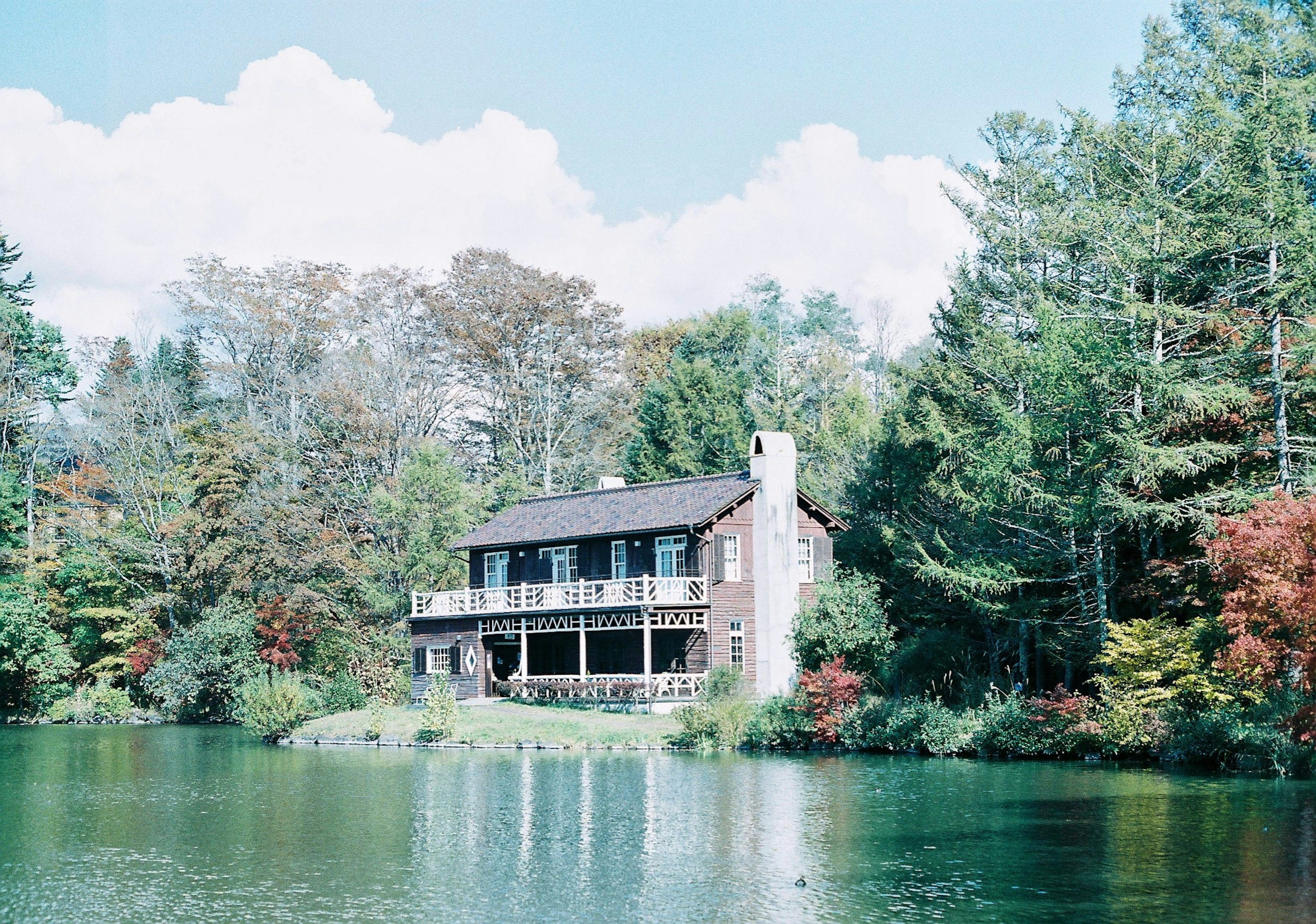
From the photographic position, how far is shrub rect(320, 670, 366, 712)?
46.3 m

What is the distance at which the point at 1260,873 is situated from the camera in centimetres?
1734

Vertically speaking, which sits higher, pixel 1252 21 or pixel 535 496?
pixel 1252 21

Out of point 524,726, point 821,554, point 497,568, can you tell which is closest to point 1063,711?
point 821,554

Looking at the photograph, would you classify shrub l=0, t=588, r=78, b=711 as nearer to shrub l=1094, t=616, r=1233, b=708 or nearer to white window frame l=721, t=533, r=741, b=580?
white window frame l=721, t=533, r=741, b=580

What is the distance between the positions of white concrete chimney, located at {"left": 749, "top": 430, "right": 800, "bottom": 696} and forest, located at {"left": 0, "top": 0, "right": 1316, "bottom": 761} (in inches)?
105

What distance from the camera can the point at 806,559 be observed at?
45719 millimetres

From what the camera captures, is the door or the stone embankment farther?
the door

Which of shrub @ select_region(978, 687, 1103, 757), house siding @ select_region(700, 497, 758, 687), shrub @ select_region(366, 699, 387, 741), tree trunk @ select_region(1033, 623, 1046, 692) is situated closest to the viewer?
shrub @ select_region(978, 687, 1103, 757)

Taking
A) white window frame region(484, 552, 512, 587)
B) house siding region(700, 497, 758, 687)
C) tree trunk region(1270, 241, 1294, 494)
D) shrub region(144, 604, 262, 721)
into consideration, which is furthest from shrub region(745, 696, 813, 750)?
shrub region(144, 604, 262, 721)

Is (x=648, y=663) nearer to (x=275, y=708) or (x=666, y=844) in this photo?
(x=275, y=708)

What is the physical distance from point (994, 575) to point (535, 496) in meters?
23.4

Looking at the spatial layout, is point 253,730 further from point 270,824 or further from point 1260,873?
point 1260,873

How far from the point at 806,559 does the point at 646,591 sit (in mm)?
6149

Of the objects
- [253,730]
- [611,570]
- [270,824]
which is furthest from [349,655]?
[270,824]
